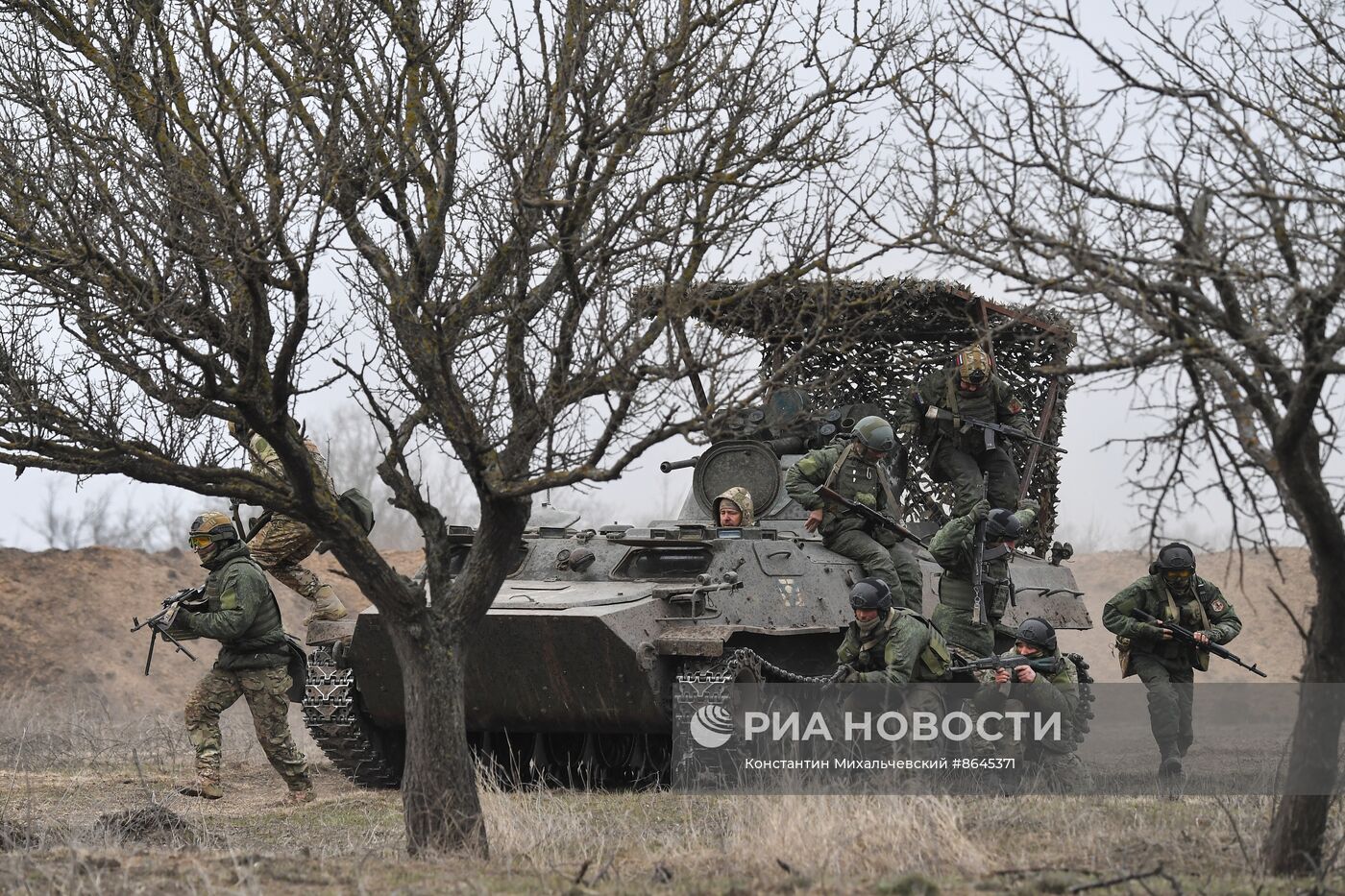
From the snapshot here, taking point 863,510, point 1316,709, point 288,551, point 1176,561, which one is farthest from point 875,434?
point 1316,709

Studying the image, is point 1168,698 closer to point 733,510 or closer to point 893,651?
point 893,651

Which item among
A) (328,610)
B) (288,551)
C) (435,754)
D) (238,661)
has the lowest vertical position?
(435,754)

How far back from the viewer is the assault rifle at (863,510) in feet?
39.8

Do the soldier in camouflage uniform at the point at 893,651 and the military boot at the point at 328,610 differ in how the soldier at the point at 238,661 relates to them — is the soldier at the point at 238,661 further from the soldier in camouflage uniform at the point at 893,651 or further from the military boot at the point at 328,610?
the soldier in camouflage uniform at the point at 893,651

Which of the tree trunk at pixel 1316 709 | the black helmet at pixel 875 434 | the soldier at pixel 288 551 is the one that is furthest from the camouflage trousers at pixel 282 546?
the tree trunk at pixel 1316 709

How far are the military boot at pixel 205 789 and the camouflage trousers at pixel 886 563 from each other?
4.48 meters

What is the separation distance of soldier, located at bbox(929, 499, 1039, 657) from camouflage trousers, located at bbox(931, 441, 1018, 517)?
1.86 feet

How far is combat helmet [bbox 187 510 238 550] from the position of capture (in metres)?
11.6

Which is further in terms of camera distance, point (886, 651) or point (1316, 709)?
point (886, 651)

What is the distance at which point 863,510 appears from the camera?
12.2 meters

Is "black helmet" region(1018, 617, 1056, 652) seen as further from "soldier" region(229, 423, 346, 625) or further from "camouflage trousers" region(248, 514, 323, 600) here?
"camouflage trousers" region(248, 514, 323, 600)

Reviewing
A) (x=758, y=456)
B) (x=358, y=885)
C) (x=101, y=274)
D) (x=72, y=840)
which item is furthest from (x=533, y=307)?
(x=758, y=456)

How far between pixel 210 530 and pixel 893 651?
4.55 metres

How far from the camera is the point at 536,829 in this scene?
8711 mm
